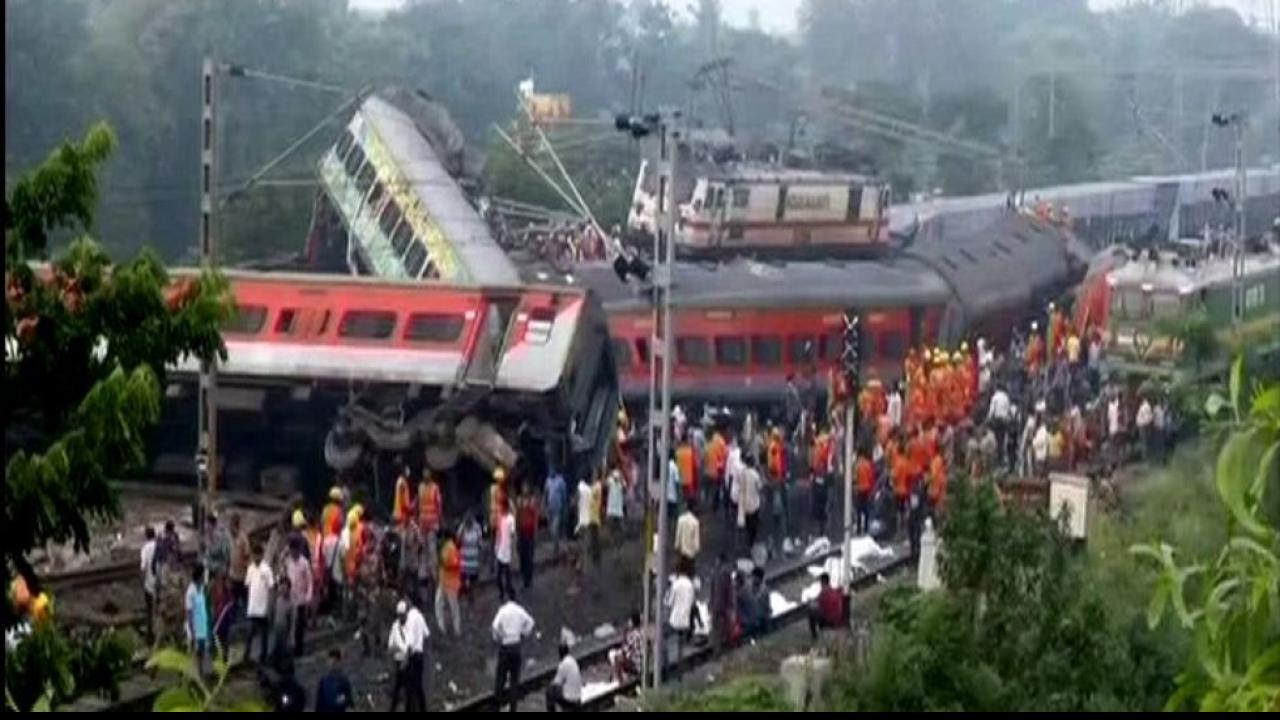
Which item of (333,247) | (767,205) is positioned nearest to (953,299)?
(767,205)

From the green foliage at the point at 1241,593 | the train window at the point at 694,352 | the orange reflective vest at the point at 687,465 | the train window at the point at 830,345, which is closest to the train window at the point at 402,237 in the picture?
the train window at the point at 694,352

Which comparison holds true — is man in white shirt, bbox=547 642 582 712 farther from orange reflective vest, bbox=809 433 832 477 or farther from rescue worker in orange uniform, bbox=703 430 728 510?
orange reflective vest, bbox=809 433 832 477

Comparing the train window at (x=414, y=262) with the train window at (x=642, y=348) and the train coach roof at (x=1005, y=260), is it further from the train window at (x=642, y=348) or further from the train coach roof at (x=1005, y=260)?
the train coach roof at (x=1005, y=260)

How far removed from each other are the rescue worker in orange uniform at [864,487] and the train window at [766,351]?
0.50 meters

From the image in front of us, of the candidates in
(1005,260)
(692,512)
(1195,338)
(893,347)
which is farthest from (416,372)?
(1005,260)

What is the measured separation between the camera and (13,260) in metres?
3.97

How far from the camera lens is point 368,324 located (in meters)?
7.05

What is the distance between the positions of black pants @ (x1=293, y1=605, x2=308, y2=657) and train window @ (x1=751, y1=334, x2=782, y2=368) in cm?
204

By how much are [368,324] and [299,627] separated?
4.07 ft

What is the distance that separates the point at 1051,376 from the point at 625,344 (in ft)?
5.91

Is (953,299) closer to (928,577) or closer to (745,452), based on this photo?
(745,452)

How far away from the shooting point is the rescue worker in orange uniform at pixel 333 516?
638 cm

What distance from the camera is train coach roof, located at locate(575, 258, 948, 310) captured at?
7164 mm

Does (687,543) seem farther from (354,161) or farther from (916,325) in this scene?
(916,325)
